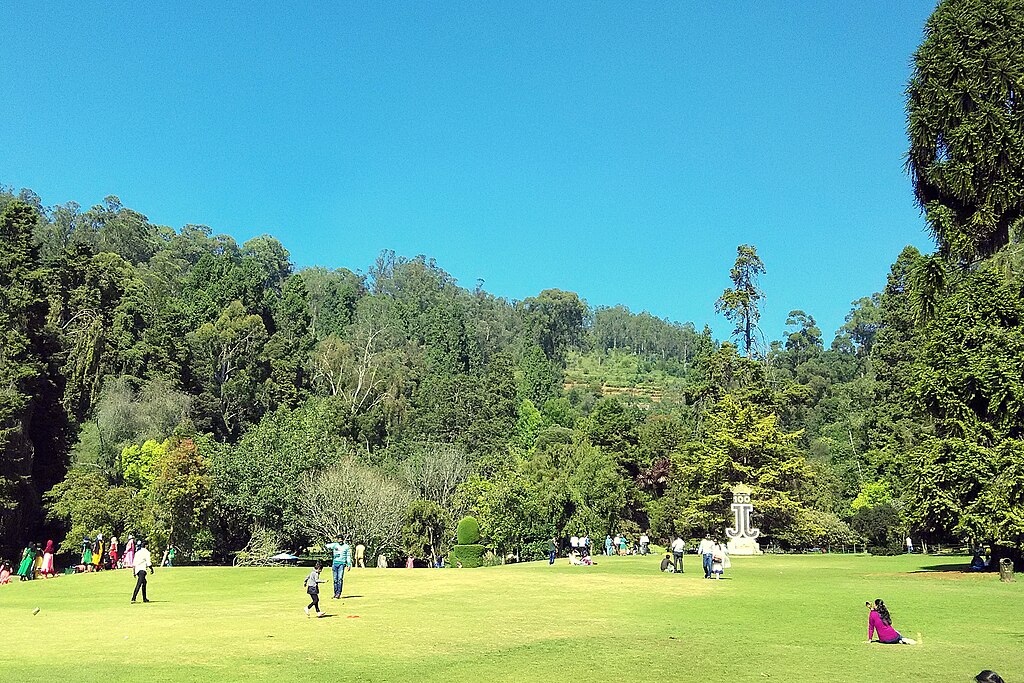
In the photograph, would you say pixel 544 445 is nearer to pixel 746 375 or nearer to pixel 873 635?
pixel 746 375

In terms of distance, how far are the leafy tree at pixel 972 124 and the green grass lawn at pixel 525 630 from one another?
46.3ft

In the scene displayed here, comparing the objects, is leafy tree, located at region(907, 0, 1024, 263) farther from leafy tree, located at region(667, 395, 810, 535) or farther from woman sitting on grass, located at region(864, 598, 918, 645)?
woman sitting on grass, located at region(864, 598, 918, 645)

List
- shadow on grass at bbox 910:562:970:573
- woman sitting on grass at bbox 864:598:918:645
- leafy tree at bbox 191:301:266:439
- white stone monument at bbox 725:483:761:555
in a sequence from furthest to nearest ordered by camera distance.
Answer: leafy tree at bbox 191:301:266:439
white stone monument at bbox 725:483:761:555
shadow on grass at bbox 910:562:970:573
woman sitting on grass at bbox 864:598:918:645

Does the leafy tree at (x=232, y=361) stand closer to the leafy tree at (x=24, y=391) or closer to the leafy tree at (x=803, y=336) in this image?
the leafy tree at (x=24, y=391)

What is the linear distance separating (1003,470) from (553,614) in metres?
19.0

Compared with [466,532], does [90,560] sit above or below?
below

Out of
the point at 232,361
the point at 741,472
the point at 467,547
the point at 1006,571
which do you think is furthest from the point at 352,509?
the point at 232,361

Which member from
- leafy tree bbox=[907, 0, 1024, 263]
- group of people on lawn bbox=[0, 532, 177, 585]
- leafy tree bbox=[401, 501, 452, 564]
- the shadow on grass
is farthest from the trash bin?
group of people on lawn bbox=[0, 532, 177, 585]

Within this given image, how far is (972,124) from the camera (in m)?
35.6

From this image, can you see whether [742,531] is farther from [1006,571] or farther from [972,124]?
[972,124]

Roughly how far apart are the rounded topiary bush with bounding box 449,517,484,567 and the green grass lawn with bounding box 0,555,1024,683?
14313 mm

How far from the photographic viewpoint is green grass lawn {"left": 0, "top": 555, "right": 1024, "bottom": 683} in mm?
13898

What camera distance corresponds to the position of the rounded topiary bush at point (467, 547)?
46938 millimetres

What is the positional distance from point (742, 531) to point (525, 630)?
35.4m
